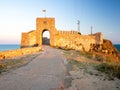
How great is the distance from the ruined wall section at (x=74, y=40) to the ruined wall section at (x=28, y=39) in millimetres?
4090

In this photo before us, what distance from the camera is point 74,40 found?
37.4 metres

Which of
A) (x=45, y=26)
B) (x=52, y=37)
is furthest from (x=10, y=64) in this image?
(x=45, y=26)

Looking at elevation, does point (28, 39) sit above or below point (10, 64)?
above

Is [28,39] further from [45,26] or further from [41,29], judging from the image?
[45,26]

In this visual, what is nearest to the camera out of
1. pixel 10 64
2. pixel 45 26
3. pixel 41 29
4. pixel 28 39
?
pixel 10 64

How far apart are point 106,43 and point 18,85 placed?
39021mm

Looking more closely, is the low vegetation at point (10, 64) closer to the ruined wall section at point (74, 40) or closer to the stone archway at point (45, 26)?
the stone archway at point (45, 26)

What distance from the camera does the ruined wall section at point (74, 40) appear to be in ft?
118

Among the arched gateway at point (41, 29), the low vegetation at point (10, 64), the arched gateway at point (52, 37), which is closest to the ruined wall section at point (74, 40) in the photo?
the arched gateway at point (52, 37)

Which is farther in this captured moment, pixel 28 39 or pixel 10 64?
pixel 28 39

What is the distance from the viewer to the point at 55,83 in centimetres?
746

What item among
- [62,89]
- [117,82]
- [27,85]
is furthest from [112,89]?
[27,85]

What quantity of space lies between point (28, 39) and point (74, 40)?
9283 mm

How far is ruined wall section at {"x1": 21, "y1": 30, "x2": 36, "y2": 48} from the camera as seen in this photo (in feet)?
111
